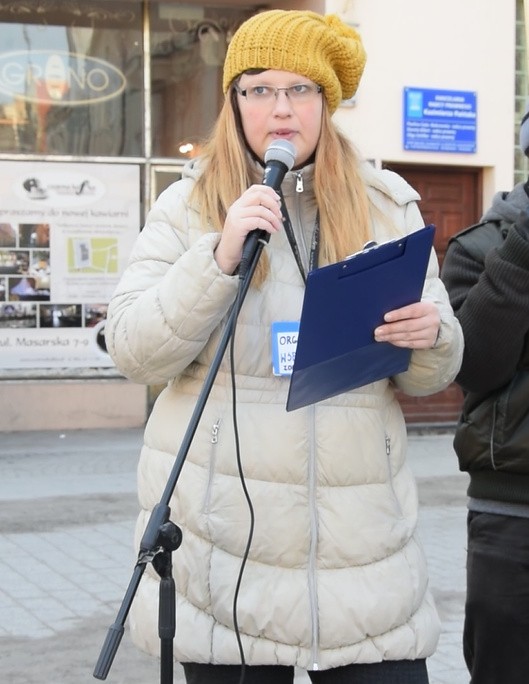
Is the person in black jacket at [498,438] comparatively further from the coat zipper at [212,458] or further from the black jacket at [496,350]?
the coat zipper at [212,458]

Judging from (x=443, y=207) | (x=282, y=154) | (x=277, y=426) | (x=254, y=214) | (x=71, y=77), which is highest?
(x=71, y=77)

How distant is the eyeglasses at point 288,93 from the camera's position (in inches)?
101

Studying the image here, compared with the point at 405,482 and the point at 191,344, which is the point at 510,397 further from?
the point at 191,344

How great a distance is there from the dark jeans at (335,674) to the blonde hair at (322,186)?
0.83m

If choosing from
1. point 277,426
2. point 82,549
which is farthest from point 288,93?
point 82,549

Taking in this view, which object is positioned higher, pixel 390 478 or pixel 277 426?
pixel 277 426

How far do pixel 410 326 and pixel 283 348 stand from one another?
272mm

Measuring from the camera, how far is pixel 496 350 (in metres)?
2.86

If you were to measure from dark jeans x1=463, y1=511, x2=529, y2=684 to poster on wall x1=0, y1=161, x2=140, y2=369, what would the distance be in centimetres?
851

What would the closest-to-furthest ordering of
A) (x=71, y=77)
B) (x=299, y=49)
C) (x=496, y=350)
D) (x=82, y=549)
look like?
(x=299, y=49) → (x=496, y=350) → (x=82, y=549) → (x=71, y=77)

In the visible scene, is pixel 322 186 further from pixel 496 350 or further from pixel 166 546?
pixel 166 546

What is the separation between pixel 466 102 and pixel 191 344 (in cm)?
930

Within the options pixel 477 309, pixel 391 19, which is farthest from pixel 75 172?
pixel 477 309

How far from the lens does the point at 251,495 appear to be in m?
2.47
